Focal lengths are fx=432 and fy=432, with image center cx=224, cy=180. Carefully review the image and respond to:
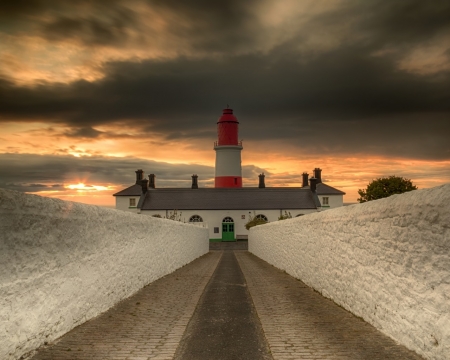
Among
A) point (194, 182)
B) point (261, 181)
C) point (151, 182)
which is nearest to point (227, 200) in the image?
point (194, 182)

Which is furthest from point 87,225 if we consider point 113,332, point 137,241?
point 137,241

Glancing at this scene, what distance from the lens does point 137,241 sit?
1133 cm

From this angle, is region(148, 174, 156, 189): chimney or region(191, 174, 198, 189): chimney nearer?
region(148, 174, 156, 189): chimney

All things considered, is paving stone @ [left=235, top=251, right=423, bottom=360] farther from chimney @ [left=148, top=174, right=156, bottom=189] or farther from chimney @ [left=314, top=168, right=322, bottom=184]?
chimney @ [left=314, top=168, right=322, bottom=184]

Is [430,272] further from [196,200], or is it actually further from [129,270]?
[196,200]

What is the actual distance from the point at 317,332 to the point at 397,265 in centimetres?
158

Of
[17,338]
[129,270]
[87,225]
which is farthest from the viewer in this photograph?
[129,270]

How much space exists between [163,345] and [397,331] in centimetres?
327

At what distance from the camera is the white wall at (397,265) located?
5066 mm

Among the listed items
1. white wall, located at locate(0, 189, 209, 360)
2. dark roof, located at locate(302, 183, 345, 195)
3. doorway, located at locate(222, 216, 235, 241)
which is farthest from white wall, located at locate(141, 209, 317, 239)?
white wall, located at locate(0, 189, 209, 360)

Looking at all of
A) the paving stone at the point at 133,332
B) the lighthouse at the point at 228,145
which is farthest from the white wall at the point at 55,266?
the lighthouse at the point at 228,145

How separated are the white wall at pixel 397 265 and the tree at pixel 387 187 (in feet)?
63.3

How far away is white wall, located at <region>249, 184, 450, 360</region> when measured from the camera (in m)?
5.07

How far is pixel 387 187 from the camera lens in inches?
1109
